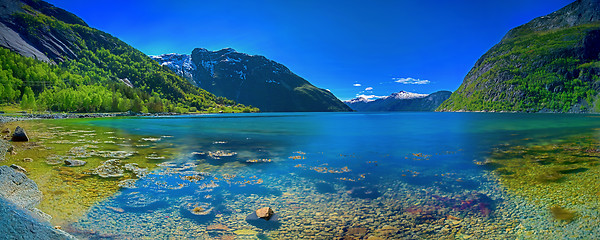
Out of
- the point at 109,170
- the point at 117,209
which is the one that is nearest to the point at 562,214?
the point at 117,209

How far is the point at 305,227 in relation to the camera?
11.7m

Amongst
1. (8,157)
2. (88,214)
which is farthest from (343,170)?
(8,157)

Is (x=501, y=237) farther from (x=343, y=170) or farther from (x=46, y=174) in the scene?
(x=46, y=174)

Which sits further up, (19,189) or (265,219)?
(19,189)

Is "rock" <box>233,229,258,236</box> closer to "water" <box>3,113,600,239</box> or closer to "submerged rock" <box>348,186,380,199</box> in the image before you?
"water" <box>3,113,600,239</box>

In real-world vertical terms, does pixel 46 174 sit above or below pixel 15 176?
below

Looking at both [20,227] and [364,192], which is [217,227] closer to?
[20,227]

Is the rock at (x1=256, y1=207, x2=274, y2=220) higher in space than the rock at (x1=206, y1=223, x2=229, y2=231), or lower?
higher

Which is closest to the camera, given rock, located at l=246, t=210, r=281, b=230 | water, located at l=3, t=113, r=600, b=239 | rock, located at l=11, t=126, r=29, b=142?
water, located at l=3, t=113, r=600, b=239

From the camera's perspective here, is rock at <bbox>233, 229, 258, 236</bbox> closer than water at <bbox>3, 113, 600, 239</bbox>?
Yes

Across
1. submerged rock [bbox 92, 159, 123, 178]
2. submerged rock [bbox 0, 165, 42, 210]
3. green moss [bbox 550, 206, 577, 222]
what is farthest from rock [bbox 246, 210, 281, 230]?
submerged rock [bbox 92, 159, 123, 178]

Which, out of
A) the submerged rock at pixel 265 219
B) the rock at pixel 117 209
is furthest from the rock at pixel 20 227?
the submerged rock at pixel 265 219

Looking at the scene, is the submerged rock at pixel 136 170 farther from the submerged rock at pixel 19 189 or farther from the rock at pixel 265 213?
the rock at pixel 265 213

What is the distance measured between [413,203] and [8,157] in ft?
116
